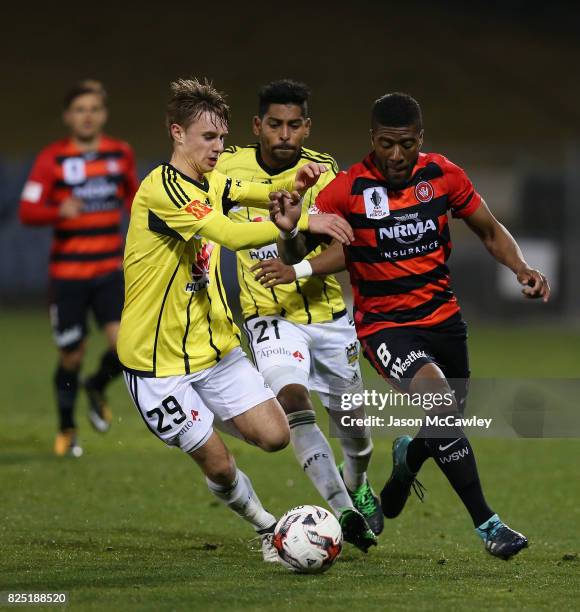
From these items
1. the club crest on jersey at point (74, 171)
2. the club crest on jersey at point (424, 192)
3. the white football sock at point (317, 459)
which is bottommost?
the white football sock at point (317, 459)

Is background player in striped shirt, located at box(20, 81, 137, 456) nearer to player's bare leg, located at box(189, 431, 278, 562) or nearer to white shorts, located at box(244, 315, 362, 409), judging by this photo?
white shorts, located at box(244, 315, 362, 409)

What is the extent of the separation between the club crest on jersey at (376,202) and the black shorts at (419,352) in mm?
584

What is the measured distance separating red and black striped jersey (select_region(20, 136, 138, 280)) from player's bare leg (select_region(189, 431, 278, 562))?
165 inches

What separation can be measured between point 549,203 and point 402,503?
14886 mm

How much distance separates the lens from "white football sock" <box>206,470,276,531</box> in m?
6.53

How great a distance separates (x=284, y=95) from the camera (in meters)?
7.32

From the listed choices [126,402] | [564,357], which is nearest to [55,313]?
[126,402]

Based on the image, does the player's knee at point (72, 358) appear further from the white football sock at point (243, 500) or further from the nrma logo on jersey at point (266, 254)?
the white football sock at point (243, 500)

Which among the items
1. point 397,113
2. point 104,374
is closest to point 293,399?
point 397,113

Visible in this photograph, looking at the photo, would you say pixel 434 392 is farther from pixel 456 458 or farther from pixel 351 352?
pixel 351 352

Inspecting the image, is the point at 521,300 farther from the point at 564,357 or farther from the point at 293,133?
the point at 293,133

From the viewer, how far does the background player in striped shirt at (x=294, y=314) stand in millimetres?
7242

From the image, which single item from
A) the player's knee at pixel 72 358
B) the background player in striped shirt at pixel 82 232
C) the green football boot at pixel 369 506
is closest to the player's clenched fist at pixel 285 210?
the green football boot at pixel 369 506

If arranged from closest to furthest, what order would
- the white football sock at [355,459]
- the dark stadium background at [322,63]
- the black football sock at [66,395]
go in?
the white football sock at [355,459]
the black football sock at [66,395]
the dark stadium background at [322,63]
